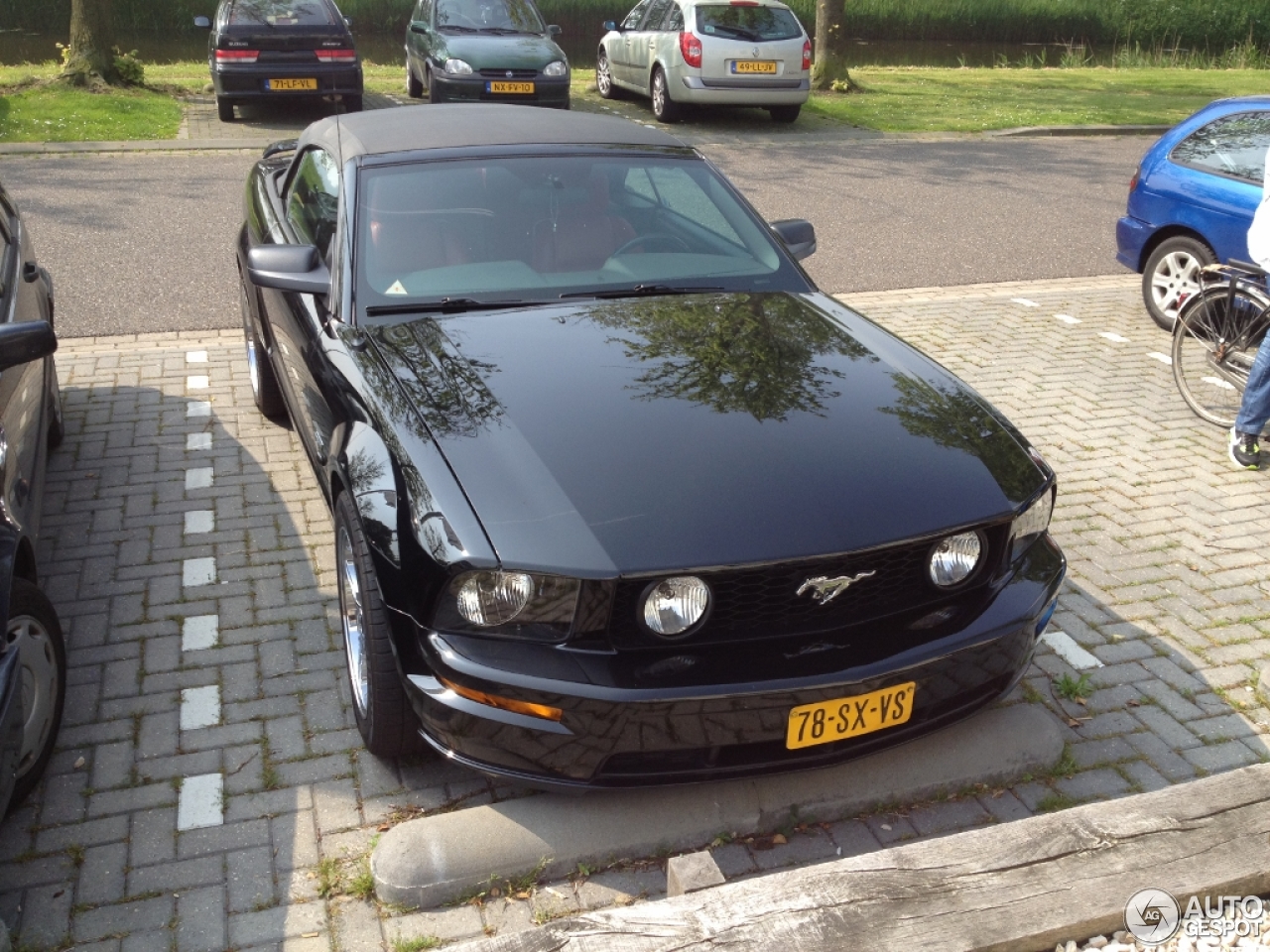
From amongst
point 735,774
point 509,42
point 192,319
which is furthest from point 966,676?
point 509,42

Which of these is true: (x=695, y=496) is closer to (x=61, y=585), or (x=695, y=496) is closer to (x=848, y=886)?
(x=848, y=886)

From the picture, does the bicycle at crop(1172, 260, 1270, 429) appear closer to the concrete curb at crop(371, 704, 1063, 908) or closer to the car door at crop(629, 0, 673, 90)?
the concrete curb at crop(371, 704, 1063, 908)

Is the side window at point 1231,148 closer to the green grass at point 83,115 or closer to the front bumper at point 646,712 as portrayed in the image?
the front bumper at point 646,712

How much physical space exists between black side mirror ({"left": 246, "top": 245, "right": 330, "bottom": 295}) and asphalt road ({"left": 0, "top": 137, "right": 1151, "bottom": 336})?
3546 millimetres

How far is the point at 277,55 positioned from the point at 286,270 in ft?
38.3

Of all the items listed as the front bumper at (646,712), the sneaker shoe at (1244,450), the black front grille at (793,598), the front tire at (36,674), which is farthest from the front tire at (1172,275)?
the front tire at (36,674)

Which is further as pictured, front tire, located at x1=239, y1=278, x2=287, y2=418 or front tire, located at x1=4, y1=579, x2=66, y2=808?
front tire, located at x1=239, y1=278, x2=287, y2=418

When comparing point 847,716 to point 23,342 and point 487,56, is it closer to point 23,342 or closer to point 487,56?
point 23,342

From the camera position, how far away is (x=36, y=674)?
332cm

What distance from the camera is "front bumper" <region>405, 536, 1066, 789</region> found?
2.83 meters

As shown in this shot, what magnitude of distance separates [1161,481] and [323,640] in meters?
3.95

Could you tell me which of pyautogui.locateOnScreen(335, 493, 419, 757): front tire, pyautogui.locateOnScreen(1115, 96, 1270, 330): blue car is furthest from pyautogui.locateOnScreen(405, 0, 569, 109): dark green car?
pyautogui.locateOnScreen(335, 493, 419, 757): front tire

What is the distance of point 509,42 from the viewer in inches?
606
